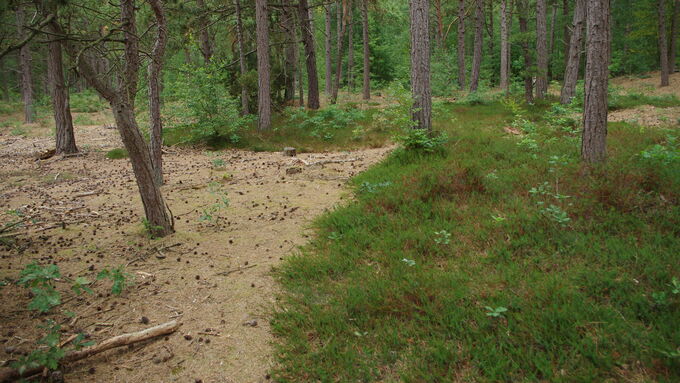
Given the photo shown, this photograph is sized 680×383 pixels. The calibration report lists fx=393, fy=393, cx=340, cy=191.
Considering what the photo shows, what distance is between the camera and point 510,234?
16.1 feet

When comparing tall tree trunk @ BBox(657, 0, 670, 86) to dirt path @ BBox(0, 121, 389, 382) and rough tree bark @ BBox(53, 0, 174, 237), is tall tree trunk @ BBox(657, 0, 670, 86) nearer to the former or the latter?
dirt path @ BBox(0, 121, 389, 382)

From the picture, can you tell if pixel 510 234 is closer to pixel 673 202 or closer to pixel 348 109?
pixel 673 202

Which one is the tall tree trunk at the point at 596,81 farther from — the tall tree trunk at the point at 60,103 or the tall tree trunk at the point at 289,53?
the tall tree trunk at the point at 60,103

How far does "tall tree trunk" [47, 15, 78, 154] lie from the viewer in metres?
12.6

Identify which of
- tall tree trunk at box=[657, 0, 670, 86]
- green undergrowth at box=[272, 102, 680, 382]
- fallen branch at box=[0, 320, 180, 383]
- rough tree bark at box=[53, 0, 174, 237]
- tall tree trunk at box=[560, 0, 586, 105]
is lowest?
fallen branch at box=[0, 320, 180, 383]

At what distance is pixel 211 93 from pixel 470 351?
12.7m

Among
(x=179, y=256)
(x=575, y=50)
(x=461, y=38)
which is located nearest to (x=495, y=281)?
(x=179, y=256)

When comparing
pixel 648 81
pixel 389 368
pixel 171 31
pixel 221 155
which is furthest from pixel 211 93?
pixel 648 81

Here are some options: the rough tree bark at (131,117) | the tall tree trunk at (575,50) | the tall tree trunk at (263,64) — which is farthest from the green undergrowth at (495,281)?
the tall tree trunk at (263,64)

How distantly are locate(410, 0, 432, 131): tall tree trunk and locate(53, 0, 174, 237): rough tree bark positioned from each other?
17.7 feet

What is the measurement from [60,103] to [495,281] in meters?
14.5

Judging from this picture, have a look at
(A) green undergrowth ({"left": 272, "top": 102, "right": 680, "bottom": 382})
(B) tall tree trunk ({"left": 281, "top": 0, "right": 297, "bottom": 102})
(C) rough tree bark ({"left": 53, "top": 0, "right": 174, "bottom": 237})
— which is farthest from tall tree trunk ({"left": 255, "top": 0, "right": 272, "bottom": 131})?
(A) green undergrowth ({"left": 272, "top": 102, "right": 680, "bottom": 382})

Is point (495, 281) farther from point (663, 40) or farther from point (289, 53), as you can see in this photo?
point (663, 40)

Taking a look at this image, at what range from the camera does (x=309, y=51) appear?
17750mm
